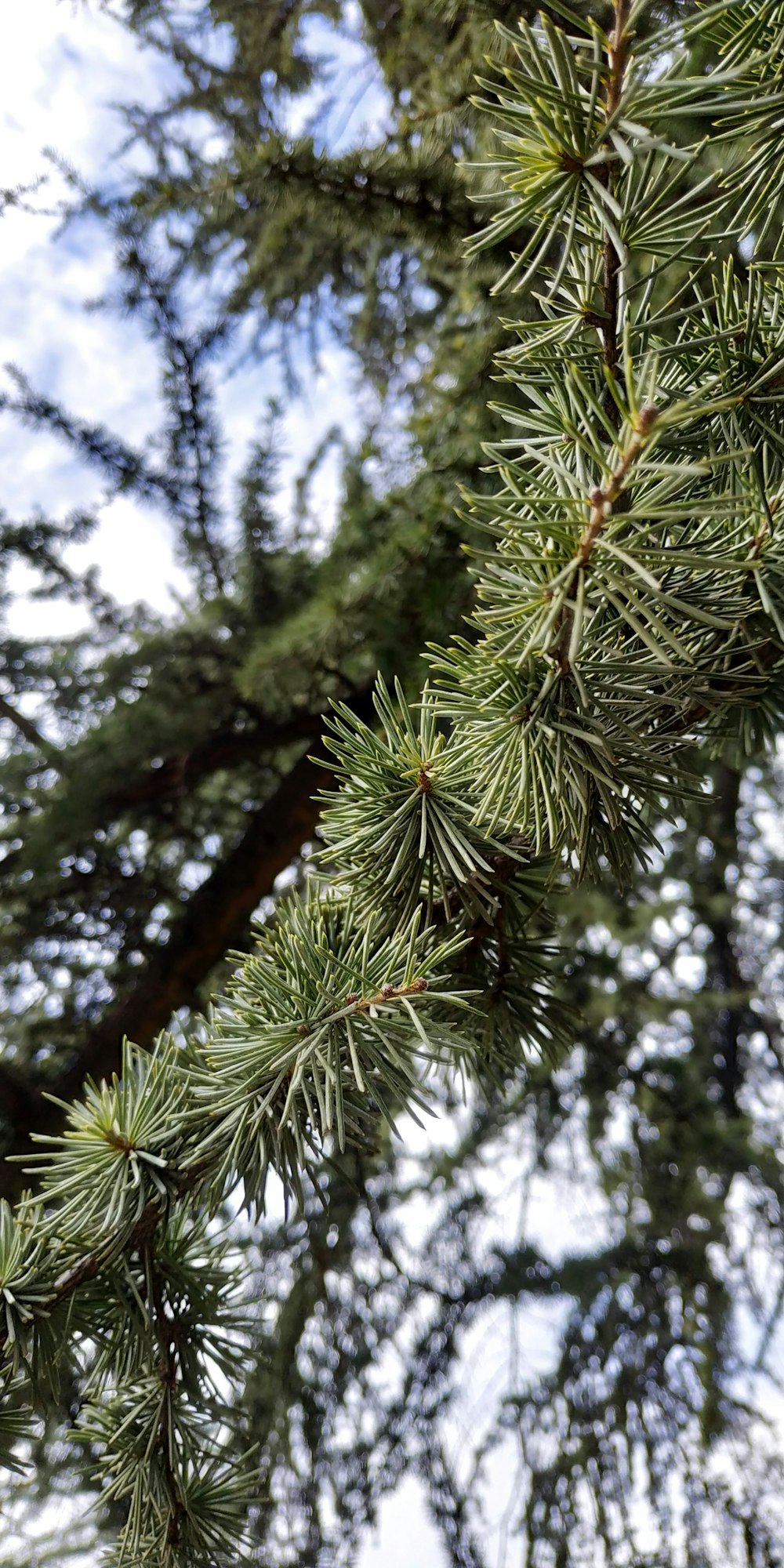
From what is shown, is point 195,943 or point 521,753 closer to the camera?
point 521,753

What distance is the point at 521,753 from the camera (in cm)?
48

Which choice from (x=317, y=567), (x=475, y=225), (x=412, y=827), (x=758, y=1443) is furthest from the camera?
(x=758, y=1443)

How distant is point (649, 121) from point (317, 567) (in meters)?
1.13

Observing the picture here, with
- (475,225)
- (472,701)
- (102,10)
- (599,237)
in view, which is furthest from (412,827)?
(102,10)

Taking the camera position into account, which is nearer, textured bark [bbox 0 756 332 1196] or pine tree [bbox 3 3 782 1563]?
pine tree [bbox 3 3 782 1563]

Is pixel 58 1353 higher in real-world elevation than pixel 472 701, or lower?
lower

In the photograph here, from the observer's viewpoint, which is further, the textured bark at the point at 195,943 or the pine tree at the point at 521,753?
the textured bark at the point at 195,943

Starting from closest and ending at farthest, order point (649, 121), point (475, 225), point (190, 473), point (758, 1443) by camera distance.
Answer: point (649, 121) < point (475, 225) < point (190, 473) < point (758, 1443)

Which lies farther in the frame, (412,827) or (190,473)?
(190,473)

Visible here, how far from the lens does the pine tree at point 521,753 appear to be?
41 cm

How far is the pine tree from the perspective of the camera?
0.41 metres

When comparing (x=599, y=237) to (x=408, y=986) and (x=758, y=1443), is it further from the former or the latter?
(x=758, y=1443)

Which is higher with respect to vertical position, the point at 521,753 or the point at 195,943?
the point at 195,943

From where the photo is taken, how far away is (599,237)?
0.46 meters
